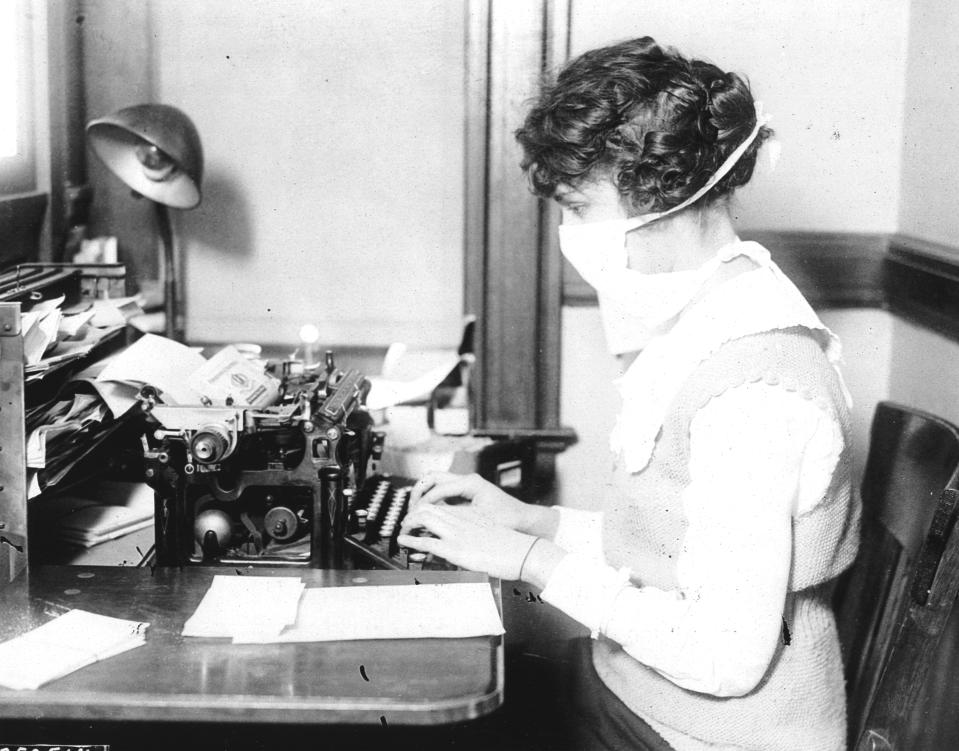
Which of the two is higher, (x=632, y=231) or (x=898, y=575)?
(x=632, y=231)

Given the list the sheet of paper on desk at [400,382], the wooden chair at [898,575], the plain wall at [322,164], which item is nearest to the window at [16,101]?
the plain wall at [322,164]

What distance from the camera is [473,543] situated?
169 centimetres

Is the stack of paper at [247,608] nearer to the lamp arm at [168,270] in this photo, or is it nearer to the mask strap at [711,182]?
the mask strap at [711,182]

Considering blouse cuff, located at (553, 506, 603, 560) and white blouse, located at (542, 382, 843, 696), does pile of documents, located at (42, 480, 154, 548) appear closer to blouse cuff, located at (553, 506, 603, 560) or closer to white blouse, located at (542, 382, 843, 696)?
blouse cuff, located at (553, 506, 603, 560)

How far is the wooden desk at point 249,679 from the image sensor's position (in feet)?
4.29

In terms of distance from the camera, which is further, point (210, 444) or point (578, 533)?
point (578, 533)

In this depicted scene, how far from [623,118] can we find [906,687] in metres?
1.02

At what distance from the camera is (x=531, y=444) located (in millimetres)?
3139

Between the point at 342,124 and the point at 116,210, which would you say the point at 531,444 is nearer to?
the point at 342,124

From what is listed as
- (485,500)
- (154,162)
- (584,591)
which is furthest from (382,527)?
(154,162)

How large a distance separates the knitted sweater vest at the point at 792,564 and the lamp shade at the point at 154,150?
1.55 m

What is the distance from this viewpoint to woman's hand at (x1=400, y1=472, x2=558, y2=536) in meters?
2.06

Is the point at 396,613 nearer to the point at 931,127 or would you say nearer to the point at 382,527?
the point at 382,527

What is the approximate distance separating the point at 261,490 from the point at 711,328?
0.92 m
